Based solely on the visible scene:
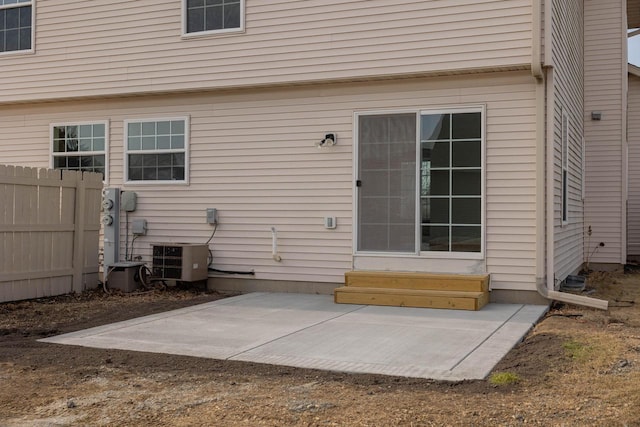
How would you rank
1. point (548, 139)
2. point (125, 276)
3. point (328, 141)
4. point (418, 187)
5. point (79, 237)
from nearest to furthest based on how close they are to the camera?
1. point (548, 139)
2. point (418, 187)
3. point (328, 141)
4. point (79, 237)
5. point (125, 276)

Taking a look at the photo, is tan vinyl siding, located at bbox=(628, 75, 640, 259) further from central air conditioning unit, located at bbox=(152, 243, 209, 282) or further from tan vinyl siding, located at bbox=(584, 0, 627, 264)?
central air conditioning unit, located at bbox=(152, 243, 209, 282)

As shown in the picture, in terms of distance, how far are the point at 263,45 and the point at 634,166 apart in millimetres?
9365

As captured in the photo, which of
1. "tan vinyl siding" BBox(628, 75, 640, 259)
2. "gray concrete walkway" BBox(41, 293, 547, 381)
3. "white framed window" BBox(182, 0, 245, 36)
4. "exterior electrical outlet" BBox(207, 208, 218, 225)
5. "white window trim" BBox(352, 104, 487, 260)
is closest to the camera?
"gray concrete walkway" BBox(41, 293, 547, 381)

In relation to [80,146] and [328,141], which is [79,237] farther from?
[328,141]

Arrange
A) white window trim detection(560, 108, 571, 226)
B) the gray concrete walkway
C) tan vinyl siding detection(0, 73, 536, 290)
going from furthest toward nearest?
white window trim detection(560, 108, 571, 226)
tan vinyl siding detection(0, 73, 536, 290)
the gray concrete walkway

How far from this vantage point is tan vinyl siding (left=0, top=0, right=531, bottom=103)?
26.2 feet

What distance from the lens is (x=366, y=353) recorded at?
17.6 feet

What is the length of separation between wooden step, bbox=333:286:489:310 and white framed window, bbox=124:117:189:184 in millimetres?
3190

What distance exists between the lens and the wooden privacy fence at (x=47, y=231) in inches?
319

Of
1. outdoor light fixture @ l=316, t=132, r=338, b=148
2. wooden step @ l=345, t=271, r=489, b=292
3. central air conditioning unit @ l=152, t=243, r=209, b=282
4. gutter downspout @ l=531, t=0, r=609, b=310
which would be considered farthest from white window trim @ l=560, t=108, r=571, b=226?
central air conditioning unit @ l=152, t=243, r=209, b=282

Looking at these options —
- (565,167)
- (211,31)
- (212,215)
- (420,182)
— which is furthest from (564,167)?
(211,31)

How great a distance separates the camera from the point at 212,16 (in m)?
9.39

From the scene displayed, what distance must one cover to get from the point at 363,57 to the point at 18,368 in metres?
5.59

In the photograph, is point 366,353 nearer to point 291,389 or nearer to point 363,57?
point 291,389
